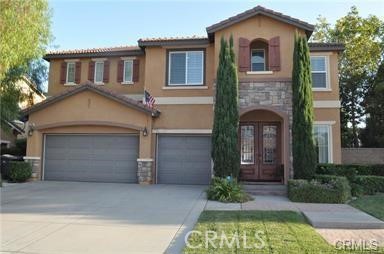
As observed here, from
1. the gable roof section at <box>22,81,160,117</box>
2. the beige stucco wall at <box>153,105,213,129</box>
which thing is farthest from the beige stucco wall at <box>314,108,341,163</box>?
the gable roof section at <box>22,81,160,117</box>

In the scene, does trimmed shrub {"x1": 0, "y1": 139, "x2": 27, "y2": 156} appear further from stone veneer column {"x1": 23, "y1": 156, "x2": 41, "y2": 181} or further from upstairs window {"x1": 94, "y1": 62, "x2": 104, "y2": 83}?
upstairs window {"x1": 94, "y1": 62, "x2": 104, "y2": 83}

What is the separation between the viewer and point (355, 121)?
25578 mm

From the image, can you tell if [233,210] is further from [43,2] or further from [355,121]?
[355,121]

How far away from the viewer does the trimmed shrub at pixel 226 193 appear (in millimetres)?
12078

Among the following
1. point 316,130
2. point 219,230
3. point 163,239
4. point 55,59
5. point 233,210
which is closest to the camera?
point 163,239

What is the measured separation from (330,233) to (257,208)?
10.0 ft

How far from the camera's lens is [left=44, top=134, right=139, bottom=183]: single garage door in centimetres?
1731

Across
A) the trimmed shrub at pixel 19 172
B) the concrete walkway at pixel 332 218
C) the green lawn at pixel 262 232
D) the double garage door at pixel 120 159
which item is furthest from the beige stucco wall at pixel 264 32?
the trimmed shrub at pixel 19 172

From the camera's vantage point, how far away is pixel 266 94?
1564 cm

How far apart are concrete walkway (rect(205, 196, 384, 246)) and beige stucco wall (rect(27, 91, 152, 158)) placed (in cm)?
652

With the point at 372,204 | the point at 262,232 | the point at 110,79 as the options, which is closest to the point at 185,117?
the point at 110,79

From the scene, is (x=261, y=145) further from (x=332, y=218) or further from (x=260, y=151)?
(x=332, y=218)

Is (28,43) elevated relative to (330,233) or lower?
elevated

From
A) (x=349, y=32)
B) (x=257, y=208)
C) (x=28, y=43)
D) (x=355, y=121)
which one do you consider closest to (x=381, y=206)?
(x=257, y=208)
